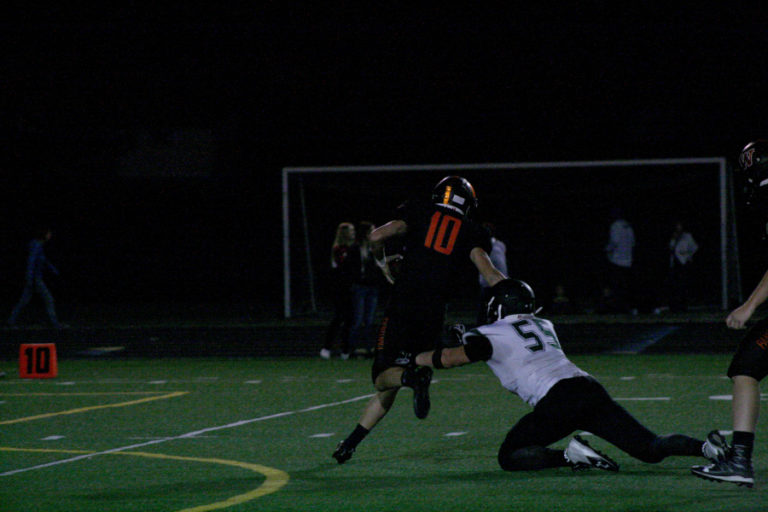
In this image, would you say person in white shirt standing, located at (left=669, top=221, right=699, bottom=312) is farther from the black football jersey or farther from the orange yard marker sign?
the black football jersey

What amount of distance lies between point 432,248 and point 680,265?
60.5 ft

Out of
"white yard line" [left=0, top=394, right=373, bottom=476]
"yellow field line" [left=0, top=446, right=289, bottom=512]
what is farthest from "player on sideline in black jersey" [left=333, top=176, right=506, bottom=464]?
"white yard line" [left=0, top=394, right=373, bottom=476]

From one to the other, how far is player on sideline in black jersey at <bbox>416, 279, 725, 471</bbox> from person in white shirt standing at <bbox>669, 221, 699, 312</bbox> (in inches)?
737

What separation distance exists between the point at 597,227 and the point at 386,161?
6883 mm

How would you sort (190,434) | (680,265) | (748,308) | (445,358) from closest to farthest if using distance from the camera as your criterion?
(748,308)
(445,358)
(190,434)
(680,265)

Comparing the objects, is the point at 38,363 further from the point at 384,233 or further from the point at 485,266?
the point at 485,266

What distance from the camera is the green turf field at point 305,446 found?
862cm

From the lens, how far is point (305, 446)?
1114 centimetres

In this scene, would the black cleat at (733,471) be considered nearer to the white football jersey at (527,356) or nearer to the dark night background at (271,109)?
the white football jersey at (527,356)

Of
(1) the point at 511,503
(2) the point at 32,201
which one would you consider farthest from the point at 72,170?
(1) the point at 511,503

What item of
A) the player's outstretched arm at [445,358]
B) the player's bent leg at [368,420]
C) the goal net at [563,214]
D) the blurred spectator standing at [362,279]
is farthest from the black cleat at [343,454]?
the goal net at [563,214]

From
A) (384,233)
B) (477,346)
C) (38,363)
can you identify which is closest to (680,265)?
(38,363)

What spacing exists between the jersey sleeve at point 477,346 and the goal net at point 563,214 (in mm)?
19849

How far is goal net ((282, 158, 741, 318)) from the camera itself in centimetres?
2975
